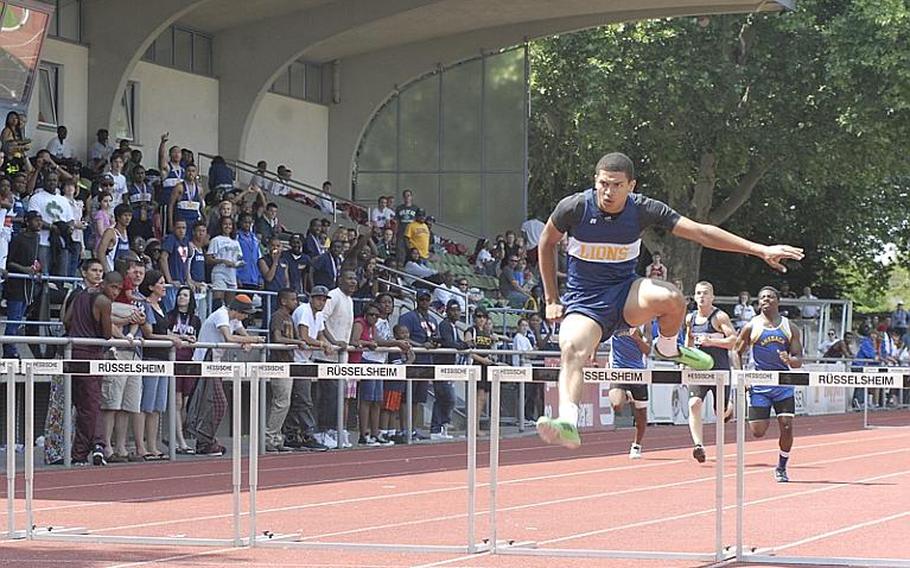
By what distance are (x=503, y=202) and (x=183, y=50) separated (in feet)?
29.3

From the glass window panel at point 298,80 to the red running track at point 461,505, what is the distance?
55.8 feet

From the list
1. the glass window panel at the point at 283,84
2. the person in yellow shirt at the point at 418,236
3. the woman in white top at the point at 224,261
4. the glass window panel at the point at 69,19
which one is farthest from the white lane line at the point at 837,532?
the glass window panel at the point at 283,84

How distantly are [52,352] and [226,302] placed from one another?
187 inches

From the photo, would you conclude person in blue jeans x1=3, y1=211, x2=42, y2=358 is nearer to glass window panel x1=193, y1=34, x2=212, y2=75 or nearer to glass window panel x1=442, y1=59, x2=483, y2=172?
glass window panel x1=193, y1=34, x2=212, y2=75

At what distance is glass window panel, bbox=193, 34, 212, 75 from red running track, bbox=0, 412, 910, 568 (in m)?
14.3

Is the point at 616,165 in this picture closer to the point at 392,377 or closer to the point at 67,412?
the point at 392,377

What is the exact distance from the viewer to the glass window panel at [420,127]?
3847cm

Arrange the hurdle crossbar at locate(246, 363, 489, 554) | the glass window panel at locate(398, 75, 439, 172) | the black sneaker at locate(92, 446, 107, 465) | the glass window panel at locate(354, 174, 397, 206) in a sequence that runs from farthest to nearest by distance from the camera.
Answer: the glass window panel at locate(354, 174, 397, 206) < the glass window panel at locate(398, 75, 439, 172) < the black sneaker at locate(92, 446, 107, 465) < the hurdle crossbar at locate(246, 363, 489, 554)

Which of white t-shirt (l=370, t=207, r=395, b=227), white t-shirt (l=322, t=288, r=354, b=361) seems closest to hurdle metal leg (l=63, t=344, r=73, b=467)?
white t-shirt (l=322, t=288, r=354, b=361)

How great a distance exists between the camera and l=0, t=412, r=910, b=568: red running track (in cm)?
1075

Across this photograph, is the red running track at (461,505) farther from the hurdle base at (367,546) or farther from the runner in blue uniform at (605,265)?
the runner in blue uniform at (605,265)

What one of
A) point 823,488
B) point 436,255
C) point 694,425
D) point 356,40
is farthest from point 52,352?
point 356,40

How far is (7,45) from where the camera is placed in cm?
2303

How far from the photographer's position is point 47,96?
28469 mm
